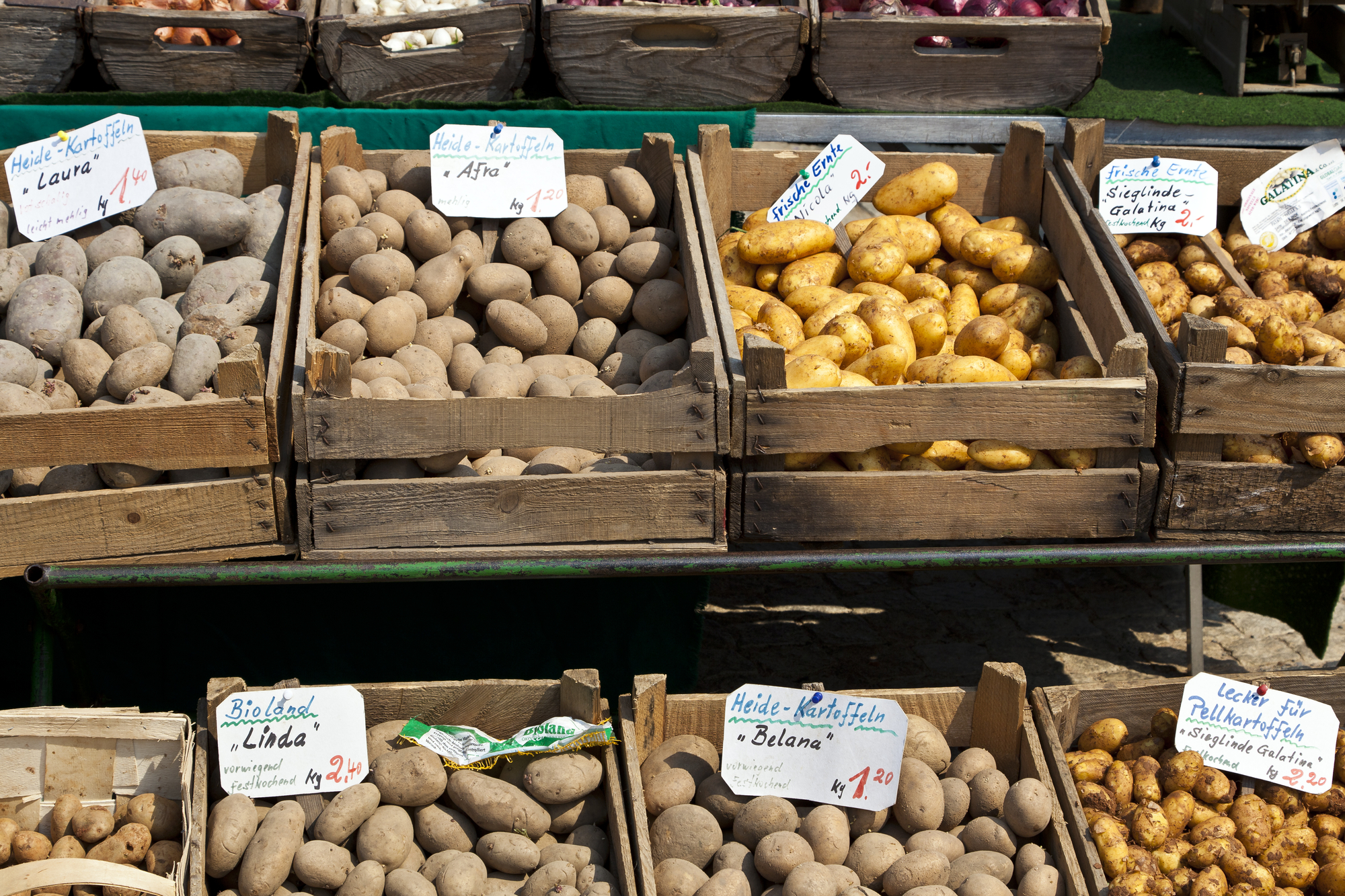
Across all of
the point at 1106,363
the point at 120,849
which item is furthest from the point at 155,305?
the point at 1106,363

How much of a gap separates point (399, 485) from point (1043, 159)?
2.25 metres

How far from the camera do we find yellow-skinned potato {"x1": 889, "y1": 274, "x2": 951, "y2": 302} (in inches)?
127

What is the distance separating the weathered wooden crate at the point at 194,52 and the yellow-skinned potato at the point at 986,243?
222 cm

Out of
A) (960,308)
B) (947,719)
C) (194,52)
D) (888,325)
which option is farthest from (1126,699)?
(194,52)

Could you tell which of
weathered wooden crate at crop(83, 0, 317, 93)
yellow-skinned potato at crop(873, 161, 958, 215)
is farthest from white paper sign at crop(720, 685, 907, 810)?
weathered wooden crate at crop(83, 0, 317, 93)

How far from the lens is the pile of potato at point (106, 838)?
2.04m

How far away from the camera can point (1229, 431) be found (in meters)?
2.54

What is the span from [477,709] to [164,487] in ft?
2.63

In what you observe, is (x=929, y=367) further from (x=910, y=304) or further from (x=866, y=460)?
(x=910, y=304)

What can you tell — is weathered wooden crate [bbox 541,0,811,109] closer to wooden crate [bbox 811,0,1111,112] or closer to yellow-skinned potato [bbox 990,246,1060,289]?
wooden crate [bbox 811,0,1111,112]

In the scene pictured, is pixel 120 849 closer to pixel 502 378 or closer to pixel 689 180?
pixel 502 378

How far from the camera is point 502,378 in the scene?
9.20 ft

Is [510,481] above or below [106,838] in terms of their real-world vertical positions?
above

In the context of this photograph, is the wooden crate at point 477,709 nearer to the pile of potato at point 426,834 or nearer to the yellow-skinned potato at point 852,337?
the pile of potato at point 426,834
